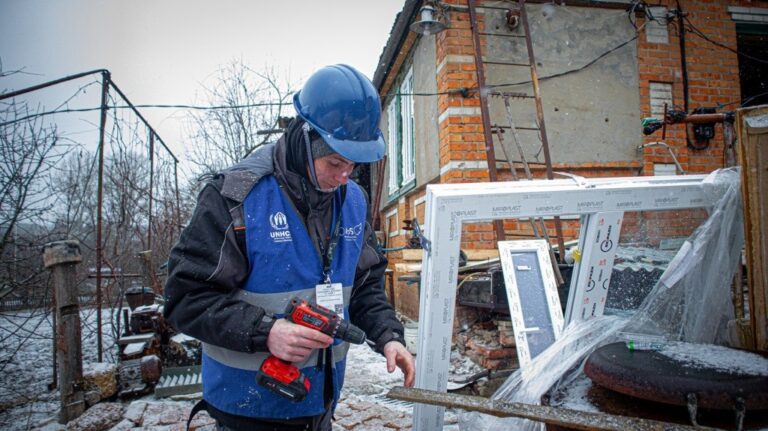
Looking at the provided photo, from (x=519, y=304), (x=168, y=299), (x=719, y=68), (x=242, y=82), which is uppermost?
(x=242, y=82)

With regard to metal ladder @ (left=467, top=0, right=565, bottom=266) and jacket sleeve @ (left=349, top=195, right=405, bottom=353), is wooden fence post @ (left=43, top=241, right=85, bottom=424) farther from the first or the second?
metal ladder @ (left=467, top=0, right=565, bottom=266)

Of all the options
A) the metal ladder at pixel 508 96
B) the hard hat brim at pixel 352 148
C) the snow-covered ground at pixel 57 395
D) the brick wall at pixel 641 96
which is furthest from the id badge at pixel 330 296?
the brick wall at pixel 641 96

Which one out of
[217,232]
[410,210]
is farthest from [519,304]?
[410,210]

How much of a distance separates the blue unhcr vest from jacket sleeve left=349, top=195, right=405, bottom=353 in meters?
0.27

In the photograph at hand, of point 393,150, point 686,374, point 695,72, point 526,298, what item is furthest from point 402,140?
point 686,374

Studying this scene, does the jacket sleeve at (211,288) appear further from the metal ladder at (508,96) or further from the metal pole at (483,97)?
the metal pole at (483,97)

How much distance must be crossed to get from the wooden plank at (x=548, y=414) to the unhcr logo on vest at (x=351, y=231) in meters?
0.70

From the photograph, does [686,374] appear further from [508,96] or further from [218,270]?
[508,96]

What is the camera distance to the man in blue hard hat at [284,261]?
4.71 feet

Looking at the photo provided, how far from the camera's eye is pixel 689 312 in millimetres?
1845

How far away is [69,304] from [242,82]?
7511 millimetres

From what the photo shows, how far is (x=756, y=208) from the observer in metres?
1.58

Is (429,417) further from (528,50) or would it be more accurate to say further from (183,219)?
(183,219)

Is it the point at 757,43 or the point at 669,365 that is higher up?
the point at 757,43
